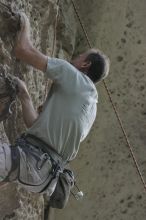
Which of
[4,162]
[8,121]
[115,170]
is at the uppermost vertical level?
[4,162]

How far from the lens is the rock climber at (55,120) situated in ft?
9.52

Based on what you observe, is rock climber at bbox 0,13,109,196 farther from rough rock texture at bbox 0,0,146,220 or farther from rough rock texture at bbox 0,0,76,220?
rough rock texture at bbox 0,0,146,220

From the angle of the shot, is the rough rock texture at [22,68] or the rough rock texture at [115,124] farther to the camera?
the rough rock texture at [115,124]

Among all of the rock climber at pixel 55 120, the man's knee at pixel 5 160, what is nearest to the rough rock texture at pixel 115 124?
the rock climber at pixel 55 120

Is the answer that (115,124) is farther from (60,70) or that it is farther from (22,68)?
(60,70)

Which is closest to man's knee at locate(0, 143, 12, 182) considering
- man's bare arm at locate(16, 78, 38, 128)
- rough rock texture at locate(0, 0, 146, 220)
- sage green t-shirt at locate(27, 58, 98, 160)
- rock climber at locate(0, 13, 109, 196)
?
rock climber at locate(0, 13, 109, 196)

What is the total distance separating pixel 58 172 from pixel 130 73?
3474 millimetres

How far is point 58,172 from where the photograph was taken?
9.90 ft

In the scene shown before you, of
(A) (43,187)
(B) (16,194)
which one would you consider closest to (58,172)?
(A) (43,187)

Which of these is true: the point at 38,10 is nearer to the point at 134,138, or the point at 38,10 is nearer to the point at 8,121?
the point at 8,121

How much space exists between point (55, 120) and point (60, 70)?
0.85 ft

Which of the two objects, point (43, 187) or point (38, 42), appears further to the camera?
point (38, 42)

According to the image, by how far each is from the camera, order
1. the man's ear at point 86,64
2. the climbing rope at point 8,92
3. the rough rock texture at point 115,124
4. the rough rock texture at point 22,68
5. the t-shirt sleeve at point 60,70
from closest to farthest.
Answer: the t-shirt sleeve at point 60,70 → the man's ear at point 86,64 → the climbing rope at point 8,92 → the rough rock texture at point 22,68 → the rough rock texture at point 115,124

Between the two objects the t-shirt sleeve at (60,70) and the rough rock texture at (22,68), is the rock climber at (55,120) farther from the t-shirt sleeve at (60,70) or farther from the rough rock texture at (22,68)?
the rough rock texture at (22,68)
